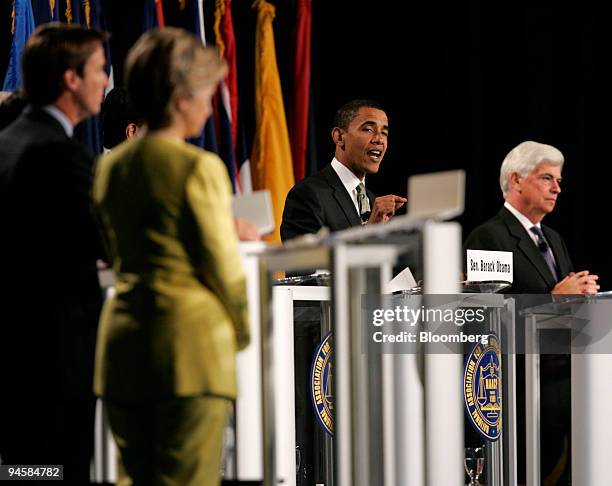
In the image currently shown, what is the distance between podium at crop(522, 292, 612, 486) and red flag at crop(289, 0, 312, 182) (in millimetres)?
2348

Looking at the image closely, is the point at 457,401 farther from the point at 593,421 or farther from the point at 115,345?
the point at 593,421

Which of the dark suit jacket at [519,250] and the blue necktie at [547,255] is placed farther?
the blue necktie at [547,255]

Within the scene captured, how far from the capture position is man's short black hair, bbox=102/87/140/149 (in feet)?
13.0

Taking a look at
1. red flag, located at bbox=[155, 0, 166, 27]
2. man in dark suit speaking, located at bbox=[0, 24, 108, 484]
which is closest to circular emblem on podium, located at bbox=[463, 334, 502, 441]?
man in dark suit speaking, located at bbox=[0, 24, 108, 484]

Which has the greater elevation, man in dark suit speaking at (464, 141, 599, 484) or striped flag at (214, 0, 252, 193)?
striped flag at (214, 0, 252, 193)

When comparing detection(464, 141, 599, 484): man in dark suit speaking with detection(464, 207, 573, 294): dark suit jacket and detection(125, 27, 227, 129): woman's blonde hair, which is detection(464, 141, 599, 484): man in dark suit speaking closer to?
detection(464, 207, 573, 294): dark suit jacket

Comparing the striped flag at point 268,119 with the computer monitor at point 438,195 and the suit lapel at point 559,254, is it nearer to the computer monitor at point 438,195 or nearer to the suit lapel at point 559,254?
the suit lapel at point 559,254

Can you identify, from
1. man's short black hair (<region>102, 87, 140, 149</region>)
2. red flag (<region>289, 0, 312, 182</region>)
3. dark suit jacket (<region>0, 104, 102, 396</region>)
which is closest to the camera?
dark suit jacket (<region>0, 104, 102, 396</region>)

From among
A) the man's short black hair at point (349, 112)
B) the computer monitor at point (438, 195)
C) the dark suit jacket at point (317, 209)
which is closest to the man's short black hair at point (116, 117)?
the dark suit jacket at point (317, 209)

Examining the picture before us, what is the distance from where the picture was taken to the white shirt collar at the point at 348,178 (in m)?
4.72

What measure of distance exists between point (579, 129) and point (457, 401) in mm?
4287

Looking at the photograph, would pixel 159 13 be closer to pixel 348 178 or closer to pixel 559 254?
pixel 348 178

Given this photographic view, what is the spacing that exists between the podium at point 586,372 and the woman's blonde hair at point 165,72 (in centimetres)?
228

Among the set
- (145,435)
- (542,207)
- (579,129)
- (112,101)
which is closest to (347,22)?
(579,129)
